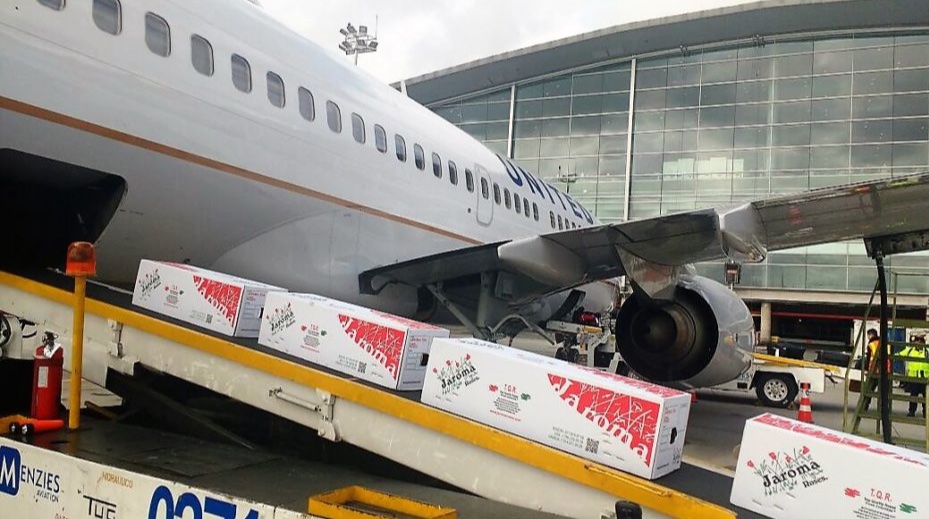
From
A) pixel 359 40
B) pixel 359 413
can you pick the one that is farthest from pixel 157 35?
pixel 359 40

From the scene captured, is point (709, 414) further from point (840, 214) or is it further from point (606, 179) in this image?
point (606, 179)

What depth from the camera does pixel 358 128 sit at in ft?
24.1

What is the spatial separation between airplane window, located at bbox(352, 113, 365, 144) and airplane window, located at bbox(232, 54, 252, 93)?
4.78ft

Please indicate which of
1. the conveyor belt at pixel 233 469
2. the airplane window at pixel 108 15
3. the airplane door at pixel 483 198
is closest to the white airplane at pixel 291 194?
the airplane window at pixel 108 15

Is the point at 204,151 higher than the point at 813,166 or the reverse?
the reverse

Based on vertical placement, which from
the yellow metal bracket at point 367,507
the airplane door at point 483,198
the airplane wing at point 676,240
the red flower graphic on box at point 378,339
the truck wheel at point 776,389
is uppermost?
the airplane door at point 483,198

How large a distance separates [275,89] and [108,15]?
1.60m

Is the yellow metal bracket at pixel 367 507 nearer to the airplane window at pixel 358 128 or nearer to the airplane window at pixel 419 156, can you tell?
the airplane window at pixel 358 128

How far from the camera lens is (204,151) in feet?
17.8

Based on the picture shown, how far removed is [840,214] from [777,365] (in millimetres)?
7487

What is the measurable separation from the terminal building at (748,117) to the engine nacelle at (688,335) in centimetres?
2320

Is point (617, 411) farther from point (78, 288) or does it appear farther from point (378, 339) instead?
point (78, 288)

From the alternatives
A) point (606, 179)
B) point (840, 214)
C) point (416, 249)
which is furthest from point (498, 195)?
point (606, 179)

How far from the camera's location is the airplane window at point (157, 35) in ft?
16.6
